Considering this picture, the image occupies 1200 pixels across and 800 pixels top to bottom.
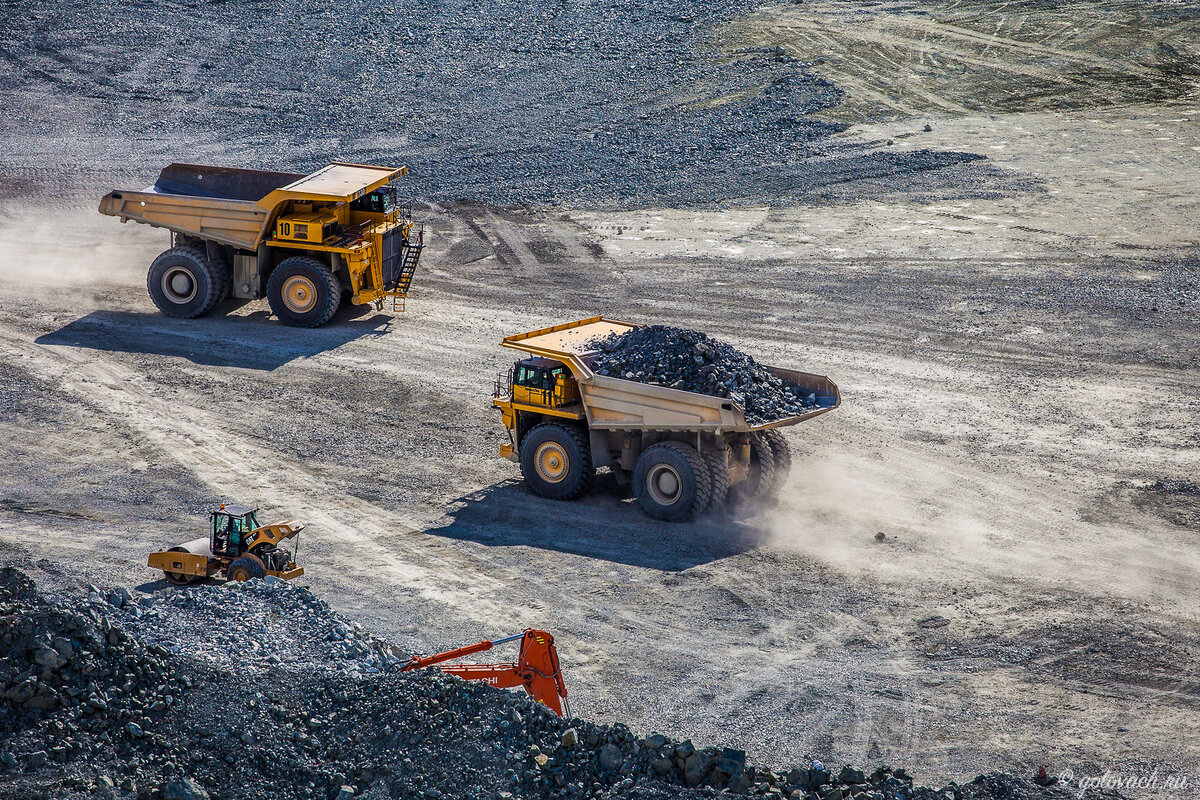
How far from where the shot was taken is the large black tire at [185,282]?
74.6 ft

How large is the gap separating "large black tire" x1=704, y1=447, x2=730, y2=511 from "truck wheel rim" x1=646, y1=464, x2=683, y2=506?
1.33 ft

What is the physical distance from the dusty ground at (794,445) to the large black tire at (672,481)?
0.35m

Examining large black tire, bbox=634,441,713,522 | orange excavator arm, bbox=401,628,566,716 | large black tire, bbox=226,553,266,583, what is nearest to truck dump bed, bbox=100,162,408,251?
large black tire, bbox=634,441,713,522

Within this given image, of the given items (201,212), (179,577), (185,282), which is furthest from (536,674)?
(185,282)

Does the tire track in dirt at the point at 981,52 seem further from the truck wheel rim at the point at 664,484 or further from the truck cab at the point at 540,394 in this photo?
the truck wheel rim at the point at 664,484

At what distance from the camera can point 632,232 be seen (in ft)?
91.6

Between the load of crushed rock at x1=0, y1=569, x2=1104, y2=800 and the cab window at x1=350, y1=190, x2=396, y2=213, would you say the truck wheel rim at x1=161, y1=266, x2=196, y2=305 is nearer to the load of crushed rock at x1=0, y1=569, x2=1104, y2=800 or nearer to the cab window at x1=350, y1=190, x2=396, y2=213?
the cab window at x1=350, y1=190, x2=396, y2=213

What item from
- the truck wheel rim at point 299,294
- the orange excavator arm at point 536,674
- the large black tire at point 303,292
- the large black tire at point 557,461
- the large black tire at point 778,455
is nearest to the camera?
the orange excavator arm at point 536,674

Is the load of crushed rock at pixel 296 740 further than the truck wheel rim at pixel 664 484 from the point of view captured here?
No

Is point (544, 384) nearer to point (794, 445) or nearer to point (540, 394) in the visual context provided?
point (540, 394)

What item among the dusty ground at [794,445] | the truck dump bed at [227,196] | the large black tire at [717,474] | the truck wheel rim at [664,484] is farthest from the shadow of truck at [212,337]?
the large black tire at [717,474]

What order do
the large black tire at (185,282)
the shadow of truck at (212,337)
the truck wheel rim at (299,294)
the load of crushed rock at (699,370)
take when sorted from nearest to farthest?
1. the load of crushed rock at (699,370)
2. the shadow of truck at (212,337)
3. the truck wheel rim at (299,294)
4. the large black tire at (185,282)

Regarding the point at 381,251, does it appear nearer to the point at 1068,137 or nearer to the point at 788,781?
the point at 788,781

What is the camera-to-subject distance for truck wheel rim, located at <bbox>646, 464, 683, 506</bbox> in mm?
15508
